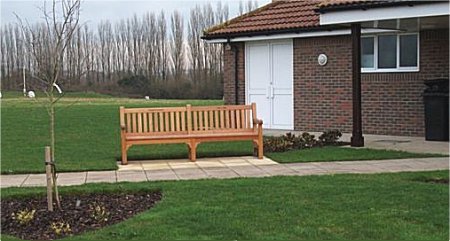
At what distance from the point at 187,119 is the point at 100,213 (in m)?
5.13

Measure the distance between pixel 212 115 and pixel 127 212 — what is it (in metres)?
5.43

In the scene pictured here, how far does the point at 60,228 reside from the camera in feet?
22.1

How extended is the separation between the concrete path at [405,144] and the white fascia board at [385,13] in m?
2.49

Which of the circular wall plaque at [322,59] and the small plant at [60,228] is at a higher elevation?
the circular wall plaque at [322,59]

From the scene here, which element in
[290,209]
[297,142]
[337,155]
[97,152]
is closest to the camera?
[290,209]

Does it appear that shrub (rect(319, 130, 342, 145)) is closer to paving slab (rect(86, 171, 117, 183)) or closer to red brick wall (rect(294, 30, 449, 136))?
red brick wall (rect(294, 30, 449, 136))

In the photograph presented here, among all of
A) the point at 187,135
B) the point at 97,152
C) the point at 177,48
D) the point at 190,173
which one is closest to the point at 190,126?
the point at 187,135

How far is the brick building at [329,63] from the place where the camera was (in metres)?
15.9

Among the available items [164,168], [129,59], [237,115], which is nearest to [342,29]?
[237,115]

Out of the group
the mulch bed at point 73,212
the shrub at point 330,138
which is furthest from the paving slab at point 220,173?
the shrub at point 330,138

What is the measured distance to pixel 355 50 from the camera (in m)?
14.3

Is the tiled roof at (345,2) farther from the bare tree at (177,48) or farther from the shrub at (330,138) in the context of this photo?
the bare tree at (177,48)

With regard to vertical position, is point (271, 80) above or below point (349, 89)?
above

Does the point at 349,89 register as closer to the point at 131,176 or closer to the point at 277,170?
the point at 277,170
